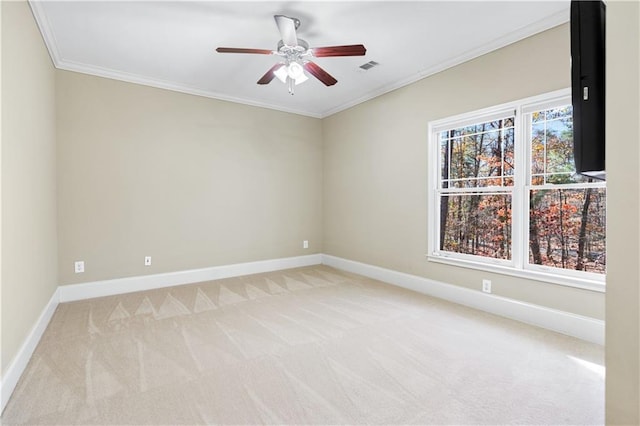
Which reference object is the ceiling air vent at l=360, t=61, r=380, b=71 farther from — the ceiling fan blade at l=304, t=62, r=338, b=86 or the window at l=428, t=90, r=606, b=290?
the window at l=428, t=90, r=606, b=290

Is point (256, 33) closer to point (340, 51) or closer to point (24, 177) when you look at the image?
point (340, 51)

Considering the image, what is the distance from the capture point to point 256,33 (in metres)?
3.03

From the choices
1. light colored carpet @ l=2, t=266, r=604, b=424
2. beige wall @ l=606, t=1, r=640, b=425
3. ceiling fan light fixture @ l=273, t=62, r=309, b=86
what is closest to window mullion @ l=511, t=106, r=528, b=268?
light colored carpet @ l=2, t=266, r=604, b=424

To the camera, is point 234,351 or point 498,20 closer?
point 234,351

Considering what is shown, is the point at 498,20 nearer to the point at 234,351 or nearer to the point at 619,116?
the point at 619,116

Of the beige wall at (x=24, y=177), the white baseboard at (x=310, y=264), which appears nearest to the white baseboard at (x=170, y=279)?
the white baseboard at (x=310, y=264)

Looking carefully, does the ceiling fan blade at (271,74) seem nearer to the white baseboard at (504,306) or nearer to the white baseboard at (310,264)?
the white baseboard at (310,264)

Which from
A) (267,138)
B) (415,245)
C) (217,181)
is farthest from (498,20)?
(217,181)

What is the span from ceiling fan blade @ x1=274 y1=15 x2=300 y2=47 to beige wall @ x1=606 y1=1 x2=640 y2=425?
2.28 m

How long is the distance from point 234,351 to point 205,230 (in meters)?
2.51

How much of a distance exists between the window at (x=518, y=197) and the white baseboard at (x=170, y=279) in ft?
8.18

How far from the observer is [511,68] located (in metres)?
Answer: 3.15

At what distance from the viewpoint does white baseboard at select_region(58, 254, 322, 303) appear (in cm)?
379

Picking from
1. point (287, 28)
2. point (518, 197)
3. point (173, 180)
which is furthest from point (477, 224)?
point (173, 180)
